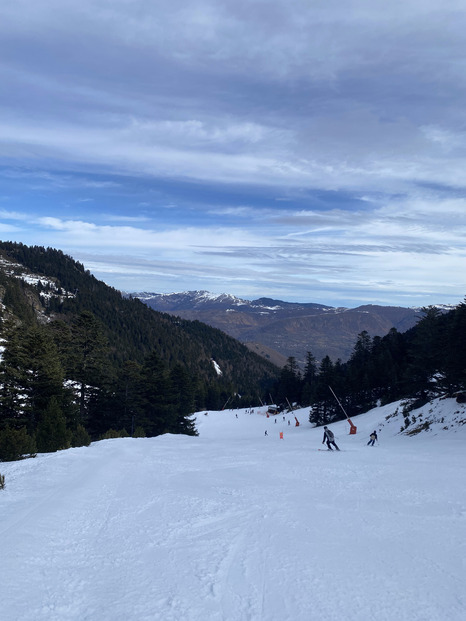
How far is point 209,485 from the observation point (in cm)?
1218

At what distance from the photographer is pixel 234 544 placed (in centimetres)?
740

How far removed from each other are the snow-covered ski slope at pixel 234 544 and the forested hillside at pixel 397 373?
18581mm

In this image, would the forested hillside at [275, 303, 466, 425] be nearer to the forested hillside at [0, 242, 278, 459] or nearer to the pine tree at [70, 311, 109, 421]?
the forested hillside at [0, 242, 278, 459]

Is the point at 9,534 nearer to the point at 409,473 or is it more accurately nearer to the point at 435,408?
the point at 409,473

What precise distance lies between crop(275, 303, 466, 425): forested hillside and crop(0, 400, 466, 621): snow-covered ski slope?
61.0 ft

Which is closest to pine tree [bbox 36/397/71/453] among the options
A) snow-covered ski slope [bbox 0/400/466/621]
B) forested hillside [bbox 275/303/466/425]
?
snow-covered ski slope [bbox 0/400/466/621]

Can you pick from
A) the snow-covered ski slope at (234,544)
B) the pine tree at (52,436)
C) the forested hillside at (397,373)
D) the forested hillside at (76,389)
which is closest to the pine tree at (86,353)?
the forested hillside at (76,389)

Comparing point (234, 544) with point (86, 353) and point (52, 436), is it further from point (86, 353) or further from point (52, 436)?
point (86, 353)

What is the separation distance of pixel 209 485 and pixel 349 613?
301 inches

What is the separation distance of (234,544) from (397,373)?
54.9 meters

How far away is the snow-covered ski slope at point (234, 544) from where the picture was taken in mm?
5340

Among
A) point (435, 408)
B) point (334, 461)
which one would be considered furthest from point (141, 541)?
point (435, 408)

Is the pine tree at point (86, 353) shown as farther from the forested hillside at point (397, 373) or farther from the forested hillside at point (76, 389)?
the forested hillside at point (397, 373)

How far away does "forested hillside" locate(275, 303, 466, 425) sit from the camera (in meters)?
30.5
